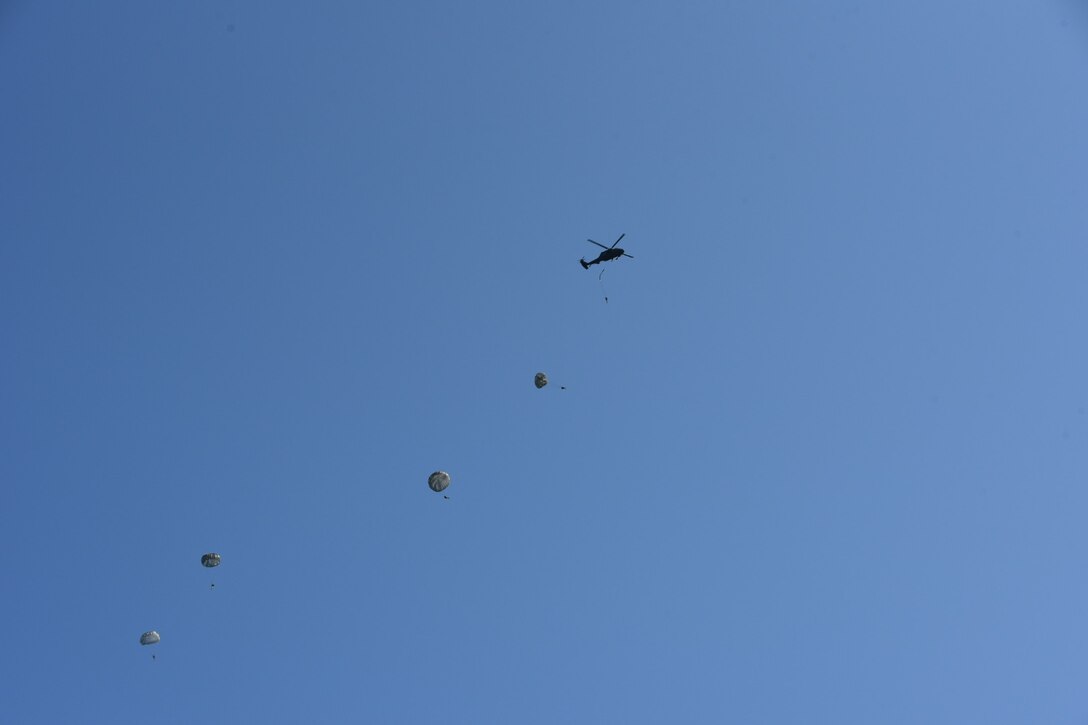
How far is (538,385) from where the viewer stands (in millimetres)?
52219

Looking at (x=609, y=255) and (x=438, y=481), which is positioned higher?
(x=609, y=255)

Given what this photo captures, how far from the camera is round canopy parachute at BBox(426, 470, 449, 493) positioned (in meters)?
51.6

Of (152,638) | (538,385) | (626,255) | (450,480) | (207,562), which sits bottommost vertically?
(152,638)

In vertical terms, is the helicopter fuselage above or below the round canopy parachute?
above

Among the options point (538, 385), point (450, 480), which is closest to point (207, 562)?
point (450, 480)

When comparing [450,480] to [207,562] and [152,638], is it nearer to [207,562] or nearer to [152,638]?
[207,562]

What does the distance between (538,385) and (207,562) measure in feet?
86.0

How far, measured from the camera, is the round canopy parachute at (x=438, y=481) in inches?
2032

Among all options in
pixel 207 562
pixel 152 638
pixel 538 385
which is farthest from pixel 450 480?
pixel 152 638

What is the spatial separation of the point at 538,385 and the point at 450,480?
30.5 ft

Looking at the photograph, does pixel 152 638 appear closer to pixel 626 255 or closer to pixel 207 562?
pixel 207 562

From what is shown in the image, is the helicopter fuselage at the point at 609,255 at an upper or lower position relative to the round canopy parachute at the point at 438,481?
upper

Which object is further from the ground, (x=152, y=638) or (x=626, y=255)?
(x=626, y=255)

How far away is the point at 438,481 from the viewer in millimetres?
51844
